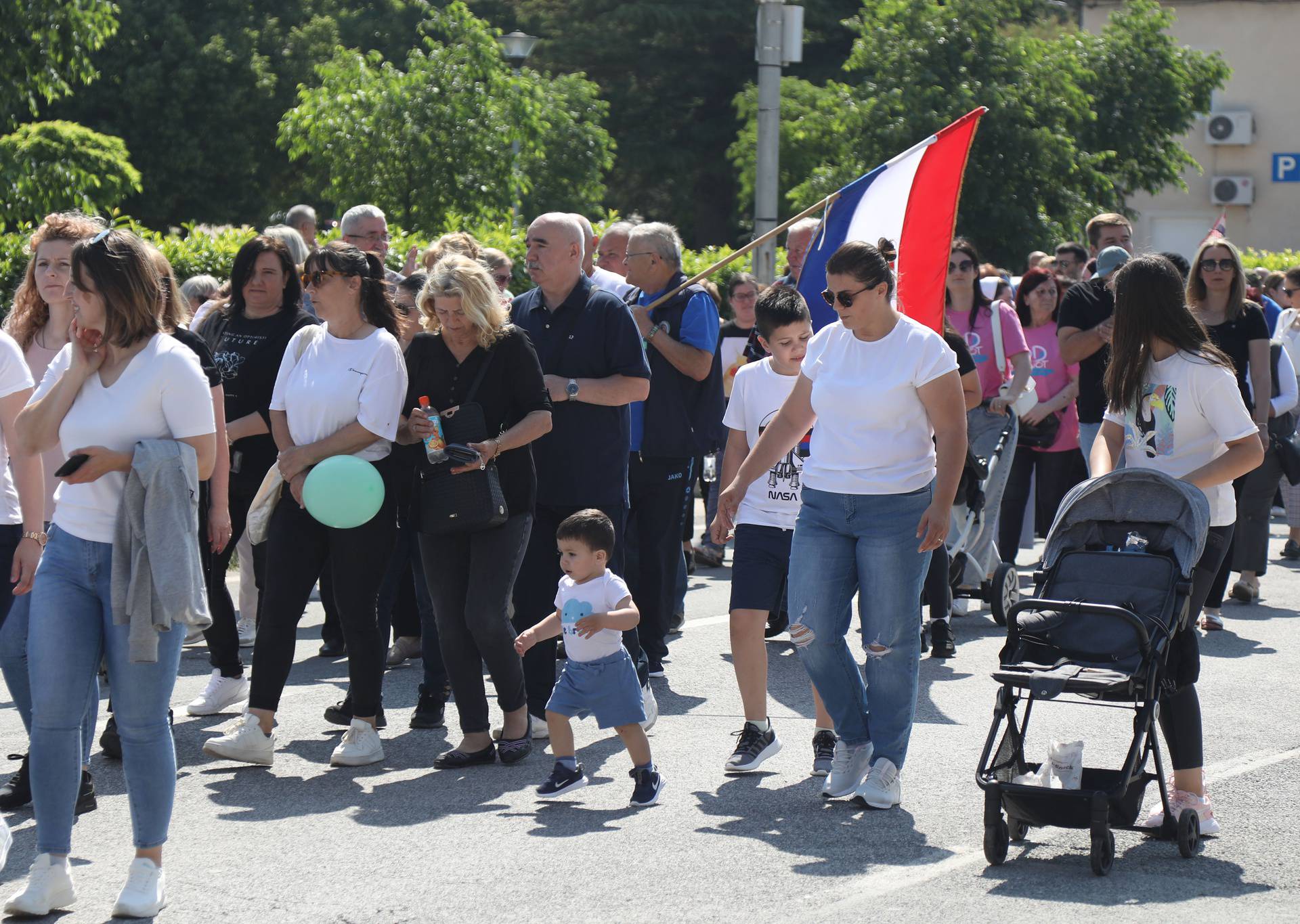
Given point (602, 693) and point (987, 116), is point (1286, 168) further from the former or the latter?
point (602, 693)

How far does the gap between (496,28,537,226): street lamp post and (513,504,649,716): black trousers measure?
36.1 feet

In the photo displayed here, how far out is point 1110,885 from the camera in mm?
4961

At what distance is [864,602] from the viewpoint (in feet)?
19.2

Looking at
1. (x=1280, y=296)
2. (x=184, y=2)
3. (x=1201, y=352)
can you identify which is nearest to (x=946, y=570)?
(x=1201, y=352)


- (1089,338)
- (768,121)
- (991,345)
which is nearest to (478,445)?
(991,345)

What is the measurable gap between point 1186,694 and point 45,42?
41.9 feet

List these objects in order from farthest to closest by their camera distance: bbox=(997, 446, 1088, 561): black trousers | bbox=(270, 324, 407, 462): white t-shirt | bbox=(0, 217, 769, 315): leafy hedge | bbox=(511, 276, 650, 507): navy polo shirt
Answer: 1. bbox=(0, 217, 769, 315): leafy hedge
2. bbox=(997, 446, 1088, 561): black trousers
3. bbox=(511, 276, 650, 507): navy polo shirt
4. bbox=(270, 324, 407, 462): white t-shirt

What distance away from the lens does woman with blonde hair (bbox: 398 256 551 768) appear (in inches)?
252

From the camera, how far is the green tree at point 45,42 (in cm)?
1485

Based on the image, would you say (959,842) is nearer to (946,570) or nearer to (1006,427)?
(946,570)

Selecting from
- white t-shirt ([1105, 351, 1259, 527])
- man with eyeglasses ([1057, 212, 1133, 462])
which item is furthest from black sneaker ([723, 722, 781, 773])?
man with eyeglasses ([1057, 212, 1133, 462])

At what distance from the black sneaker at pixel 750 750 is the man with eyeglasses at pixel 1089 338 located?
4143mm

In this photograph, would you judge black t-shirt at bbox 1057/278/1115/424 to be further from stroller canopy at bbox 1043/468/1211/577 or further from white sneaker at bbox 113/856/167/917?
white sneaker at bbox 113/856/167/917

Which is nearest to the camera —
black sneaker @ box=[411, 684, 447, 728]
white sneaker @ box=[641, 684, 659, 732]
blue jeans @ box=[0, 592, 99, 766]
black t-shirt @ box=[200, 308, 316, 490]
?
blue jeans @ box=[0, 592, 99, 766]
